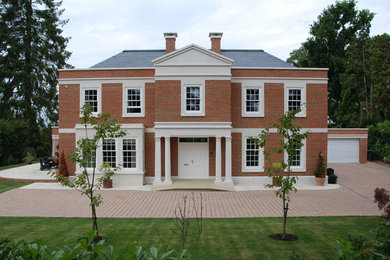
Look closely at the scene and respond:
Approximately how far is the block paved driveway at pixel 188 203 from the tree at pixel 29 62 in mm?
19795

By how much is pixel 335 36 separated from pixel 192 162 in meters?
30.9

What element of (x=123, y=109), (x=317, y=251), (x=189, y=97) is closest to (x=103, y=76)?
(x=123, y=109)

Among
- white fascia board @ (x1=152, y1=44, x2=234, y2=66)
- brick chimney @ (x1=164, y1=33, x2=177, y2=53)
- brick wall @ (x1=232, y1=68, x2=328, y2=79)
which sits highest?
brick chimney @ (x1=164, y1=33, x2=177, y2=53)

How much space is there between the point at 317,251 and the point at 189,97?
12.8 m

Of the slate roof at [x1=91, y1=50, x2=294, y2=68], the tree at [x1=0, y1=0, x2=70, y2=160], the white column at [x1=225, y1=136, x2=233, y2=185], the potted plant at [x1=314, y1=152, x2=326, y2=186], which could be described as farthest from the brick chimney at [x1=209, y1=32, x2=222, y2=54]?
the tree at [x1=0, y1=0, x2=70, y2=160]

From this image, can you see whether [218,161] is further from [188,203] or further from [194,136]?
[188,203]

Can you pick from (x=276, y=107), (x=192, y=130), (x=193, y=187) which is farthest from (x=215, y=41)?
(x=193, y=187)

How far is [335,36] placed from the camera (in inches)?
1651

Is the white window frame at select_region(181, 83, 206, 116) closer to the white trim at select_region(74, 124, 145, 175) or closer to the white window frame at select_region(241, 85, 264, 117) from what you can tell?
the white window frame at select_region(241, 85, 264, 117)

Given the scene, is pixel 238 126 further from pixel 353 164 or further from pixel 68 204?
pixel 353 164

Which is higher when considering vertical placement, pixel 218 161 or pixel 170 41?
pixel 170 41

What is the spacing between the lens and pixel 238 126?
20.6 meters

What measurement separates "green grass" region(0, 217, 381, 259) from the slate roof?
1267 centimetres

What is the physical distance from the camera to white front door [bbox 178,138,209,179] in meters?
20.8
